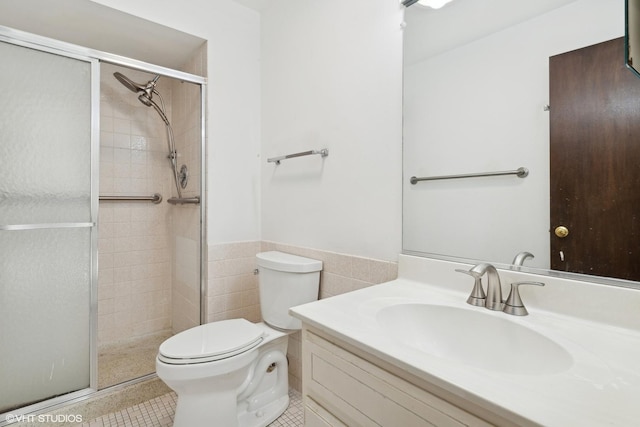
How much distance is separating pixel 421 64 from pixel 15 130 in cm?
177

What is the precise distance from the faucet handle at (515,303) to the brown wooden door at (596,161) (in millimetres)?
141

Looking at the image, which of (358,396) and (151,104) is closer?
(358,396)

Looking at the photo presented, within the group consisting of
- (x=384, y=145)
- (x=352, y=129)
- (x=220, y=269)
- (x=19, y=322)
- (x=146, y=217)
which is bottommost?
(x=19, y=322)

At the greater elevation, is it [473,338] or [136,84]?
[136,84]

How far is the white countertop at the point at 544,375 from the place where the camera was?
44 cm

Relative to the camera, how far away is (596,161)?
2.57 ft

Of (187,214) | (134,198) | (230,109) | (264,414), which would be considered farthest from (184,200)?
(264,414)

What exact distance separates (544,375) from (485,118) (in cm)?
79

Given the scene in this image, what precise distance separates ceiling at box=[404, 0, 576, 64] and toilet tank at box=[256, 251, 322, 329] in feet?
3.33

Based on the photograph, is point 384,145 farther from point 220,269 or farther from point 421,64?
point 220,269

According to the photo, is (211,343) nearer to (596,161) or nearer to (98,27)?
(596,161)

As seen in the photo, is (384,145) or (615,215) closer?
(615,215)

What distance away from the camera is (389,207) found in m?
1.24

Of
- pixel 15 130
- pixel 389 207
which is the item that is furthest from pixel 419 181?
pixel 15 130
